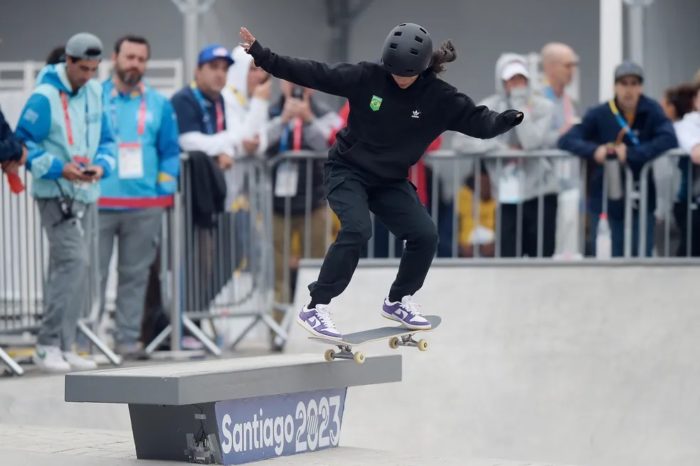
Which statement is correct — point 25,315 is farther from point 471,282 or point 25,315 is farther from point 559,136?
point 559,136

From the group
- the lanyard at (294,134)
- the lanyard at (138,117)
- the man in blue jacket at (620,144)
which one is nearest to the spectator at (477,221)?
the man in blue jacket at (620,144)

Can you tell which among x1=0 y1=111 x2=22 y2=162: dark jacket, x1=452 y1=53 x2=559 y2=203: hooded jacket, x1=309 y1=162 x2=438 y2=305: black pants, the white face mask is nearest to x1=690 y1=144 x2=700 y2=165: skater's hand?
x1=452 y1=53 x2=559 y2=203: hooded jacket

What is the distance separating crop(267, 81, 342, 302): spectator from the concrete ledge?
4.38 metres

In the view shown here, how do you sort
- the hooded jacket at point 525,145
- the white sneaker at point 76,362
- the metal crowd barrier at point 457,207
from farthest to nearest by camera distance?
the hooded jacket at point 525,145 → the metal crowd barrier at point 457,207 → the white sneaker at point 76,362

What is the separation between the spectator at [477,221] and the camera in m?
12.0

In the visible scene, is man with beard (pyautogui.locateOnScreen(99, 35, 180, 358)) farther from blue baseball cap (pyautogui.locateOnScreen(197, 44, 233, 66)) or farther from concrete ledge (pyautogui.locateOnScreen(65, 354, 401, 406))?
concrete ledge (pyautogui.locateOnScreen(65, 354, 401, 406))

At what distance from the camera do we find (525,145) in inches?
457

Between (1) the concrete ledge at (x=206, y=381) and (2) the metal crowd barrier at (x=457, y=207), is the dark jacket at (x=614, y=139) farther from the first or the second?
(1) the concrete ledge at (x=206, y=381)

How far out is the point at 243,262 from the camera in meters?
11.9

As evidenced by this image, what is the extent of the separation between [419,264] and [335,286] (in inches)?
20.7

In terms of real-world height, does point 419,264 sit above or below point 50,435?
above

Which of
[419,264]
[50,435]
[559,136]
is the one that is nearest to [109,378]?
[50,435]

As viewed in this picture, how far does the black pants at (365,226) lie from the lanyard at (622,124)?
4139 millimetres

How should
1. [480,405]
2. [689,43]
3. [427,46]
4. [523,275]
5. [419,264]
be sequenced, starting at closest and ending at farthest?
[427,46] → [419,264] → [480,405] → [523,275] → [689,43]
